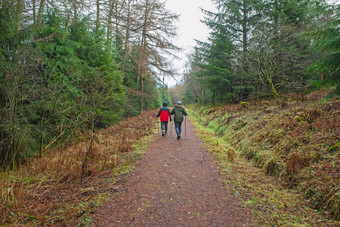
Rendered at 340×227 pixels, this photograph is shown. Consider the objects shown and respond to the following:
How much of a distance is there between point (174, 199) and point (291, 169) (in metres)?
3.07

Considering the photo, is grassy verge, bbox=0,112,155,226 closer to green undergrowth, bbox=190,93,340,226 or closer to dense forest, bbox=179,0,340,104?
green undergrowth, bbox=190,93,340,226

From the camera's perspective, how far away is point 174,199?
11.3 feet

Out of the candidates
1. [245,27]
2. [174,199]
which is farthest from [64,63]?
[245,27]

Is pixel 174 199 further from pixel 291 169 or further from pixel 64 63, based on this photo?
pixel 64 63

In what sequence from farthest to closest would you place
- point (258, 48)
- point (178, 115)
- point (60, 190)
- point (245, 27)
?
point (245, 27), point (258, 48), point (178, 115), point (60, 190)

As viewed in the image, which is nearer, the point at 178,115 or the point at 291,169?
the point at 291,169

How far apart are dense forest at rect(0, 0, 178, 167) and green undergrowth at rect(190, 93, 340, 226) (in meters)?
4.60

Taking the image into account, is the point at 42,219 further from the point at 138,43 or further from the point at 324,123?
the point at 138,43

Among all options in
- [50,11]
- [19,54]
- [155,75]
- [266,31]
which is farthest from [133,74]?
[19,54]

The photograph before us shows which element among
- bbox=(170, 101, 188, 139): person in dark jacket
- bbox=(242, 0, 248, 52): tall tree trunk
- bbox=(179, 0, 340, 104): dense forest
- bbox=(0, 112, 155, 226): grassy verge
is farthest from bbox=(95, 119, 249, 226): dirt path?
bbox=(242, 0, 248, 52): tall tree trunk

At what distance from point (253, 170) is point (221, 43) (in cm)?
1373

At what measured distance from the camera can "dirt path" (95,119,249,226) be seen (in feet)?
9.32

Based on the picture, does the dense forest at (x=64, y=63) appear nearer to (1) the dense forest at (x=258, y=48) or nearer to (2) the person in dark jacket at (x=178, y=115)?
(2) the person in dark jacket at (x=178, y=115)

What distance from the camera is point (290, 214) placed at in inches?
122
